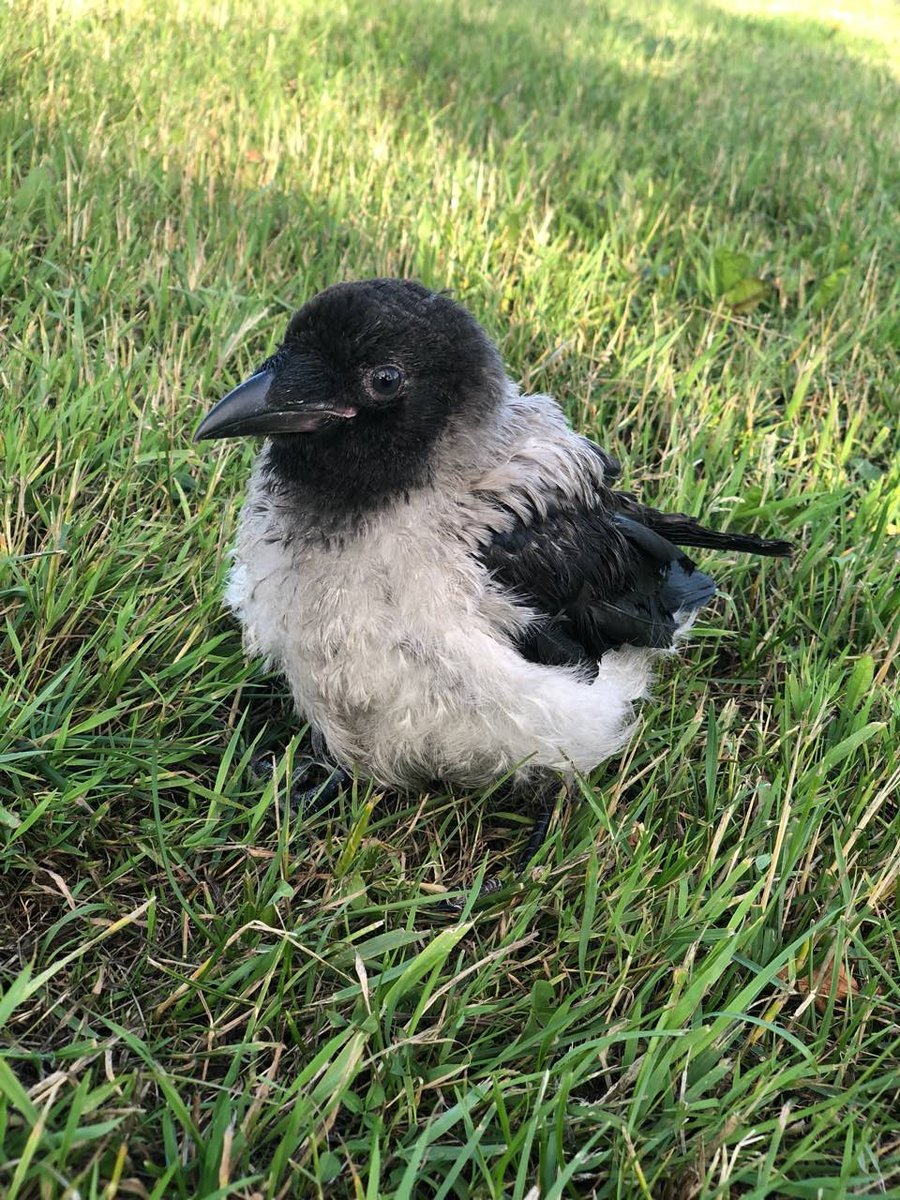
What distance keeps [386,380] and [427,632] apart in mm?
595

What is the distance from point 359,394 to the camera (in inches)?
91.7

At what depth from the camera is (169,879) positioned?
6.82 feet

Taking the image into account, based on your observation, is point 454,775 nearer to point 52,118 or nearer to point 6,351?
point 6,351

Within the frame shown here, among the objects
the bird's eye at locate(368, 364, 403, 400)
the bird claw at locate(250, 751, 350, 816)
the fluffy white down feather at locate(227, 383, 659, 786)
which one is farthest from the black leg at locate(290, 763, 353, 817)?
the bird's eye at locate(368, 364, 403, 400)

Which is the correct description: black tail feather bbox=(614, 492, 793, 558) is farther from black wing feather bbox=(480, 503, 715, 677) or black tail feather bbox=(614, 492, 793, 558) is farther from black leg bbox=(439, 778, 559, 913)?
black leg bbox=(439, 778, 559, 913)

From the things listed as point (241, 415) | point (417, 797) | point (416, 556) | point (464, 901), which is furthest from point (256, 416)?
point (464, 901)

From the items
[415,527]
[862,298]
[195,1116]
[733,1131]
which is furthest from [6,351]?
[862,298]

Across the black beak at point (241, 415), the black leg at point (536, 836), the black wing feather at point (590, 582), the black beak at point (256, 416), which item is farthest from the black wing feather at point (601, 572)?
the black beak at point (241, 415)

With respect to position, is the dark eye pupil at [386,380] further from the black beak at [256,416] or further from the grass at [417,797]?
the grass at [417,797]

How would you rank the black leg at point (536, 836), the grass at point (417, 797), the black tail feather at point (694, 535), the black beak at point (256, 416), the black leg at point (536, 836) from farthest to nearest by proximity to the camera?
the black tail feather at point (694, 535), the black leg at point (536, 836), the black leg at point (536, 836), the black beak at point (256, 416), the grass at point (417, 797)

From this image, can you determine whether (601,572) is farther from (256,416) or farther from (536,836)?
(256,416)

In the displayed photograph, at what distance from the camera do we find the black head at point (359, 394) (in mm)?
2299

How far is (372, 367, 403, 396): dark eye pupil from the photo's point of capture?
2.33 m

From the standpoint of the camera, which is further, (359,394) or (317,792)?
(317,792)
